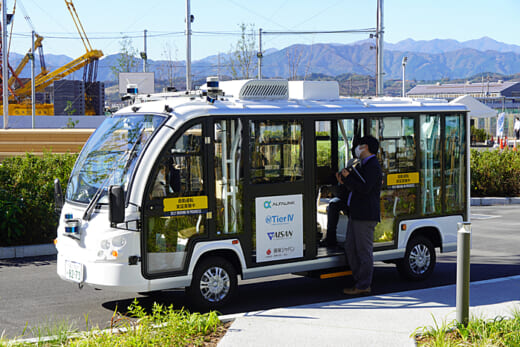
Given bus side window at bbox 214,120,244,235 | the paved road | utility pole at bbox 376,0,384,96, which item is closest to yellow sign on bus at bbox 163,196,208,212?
bus side window at bbox 214,120,244,235

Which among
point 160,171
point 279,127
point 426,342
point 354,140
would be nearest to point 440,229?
point 354,140

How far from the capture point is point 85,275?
25.2ft

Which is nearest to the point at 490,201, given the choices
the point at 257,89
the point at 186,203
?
the point at 257,89

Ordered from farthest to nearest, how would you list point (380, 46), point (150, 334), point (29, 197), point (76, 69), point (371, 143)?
point (76, 69) < point (380, 46) < point (29, 197) < point (371, 143) < point (150, 334)

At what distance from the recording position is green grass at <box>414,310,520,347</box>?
20.1 ft

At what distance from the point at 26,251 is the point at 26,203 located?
81cm

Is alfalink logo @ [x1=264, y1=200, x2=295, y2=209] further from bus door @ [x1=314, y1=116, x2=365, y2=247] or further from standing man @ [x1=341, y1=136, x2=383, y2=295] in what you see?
bus door @ [x1=314, y1=116, x2=365, y2=247]

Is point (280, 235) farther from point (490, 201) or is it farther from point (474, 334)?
point (490, 201)

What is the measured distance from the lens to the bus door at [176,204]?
7617mm

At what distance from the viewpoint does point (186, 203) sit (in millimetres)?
7801

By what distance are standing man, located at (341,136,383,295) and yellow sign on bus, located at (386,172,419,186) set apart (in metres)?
0.69

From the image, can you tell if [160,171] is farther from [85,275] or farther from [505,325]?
[505,325]

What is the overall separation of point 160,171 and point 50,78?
203 ft

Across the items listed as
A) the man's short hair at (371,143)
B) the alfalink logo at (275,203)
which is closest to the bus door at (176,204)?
the alfalink logo at (275,203)
